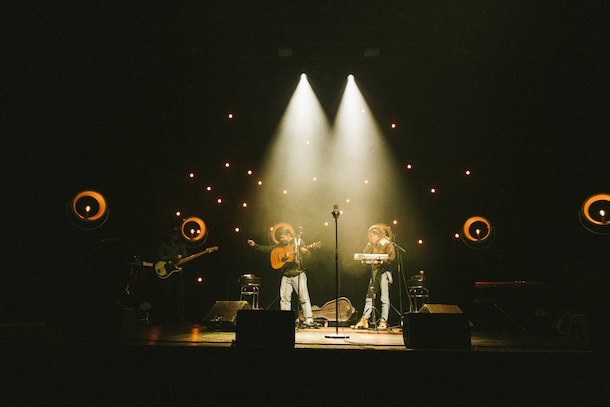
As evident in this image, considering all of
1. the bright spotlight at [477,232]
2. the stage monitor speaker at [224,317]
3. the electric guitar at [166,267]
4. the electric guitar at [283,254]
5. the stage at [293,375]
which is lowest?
the stage at [293,375]

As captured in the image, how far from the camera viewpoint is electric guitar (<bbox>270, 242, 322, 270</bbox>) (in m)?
7.62

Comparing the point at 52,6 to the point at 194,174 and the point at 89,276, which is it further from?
the point at 89,276

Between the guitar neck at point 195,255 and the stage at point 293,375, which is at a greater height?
the guitar neck at point 195,255

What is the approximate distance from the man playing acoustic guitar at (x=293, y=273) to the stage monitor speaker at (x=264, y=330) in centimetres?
328

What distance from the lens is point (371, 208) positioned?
909 centimetres

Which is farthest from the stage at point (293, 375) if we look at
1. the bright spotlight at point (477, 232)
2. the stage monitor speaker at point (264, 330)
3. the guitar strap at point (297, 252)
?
the bright spotlight at point (477, 232)

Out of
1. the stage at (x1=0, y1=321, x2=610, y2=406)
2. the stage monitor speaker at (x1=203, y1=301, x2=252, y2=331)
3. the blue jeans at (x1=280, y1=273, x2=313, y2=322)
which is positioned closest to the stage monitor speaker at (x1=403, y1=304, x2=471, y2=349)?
the stage at (x1=0, y1=321, x2=610, y2=406)

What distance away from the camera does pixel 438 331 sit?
4164 mm

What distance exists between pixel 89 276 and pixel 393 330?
6.01 meters

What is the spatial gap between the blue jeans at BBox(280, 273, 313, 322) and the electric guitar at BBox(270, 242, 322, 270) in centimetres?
33

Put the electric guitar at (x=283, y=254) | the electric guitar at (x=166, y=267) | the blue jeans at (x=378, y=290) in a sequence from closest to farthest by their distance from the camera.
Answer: the blue jeans at (x=378, y=290) < the electric guitar at (x=283, y=254) < the electric guitar at (x=166, y=267)

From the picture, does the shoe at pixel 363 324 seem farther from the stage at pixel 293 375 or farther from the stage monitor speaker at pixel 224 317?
the stage at pixel 293 375

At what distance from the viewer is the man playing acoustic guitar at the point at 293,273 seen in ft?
24.5

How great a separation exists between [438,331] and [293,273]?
12.2 ft
